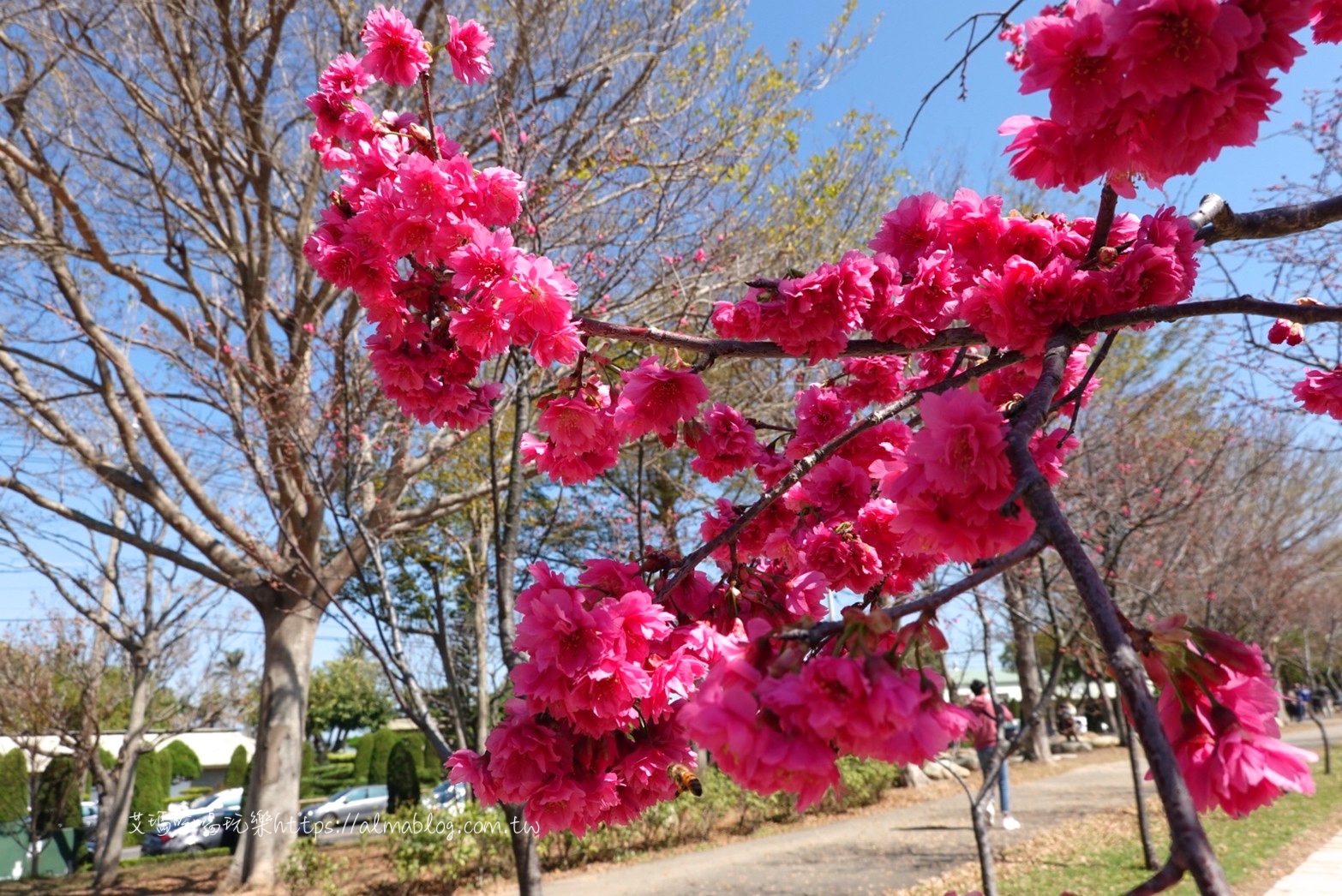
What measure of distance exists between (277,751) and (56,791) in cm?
1082

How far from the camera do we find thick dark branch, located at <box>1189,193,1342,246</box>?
61.8 inches

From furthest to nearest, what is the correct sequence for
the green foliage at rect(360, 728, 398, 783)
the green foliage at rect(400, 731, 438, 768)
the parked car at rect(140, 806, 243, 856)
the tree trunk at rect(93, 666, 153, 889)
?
the green foliage at rect(360, 728, 398, 783) → the green foliage at rect(400, 731, 438, 768) → the parked car at rect(140, 806, 243, 856) → the tree trunk at rect(93, 666, 153, 889)

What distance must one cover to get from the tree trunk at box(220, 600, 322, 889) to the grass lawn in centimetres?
673

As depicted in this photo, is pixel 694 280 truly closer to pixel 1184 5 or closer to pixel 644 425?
pixel 644 425

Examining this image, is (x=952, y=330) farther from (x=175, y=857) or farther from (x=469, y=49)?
(x=175, y=857)

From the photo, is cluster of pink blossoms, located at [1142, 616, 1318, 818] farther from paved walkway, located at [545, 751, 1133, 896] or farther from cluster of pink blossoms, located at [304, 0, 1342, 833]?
paved walkway, located at [545, 751, 1133, 896]

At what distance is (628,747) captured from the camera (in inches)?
58.7

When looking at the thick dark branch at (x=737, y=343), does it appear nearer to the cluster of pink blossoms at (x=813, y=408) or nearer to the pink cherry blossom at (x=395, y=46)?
the cluster of pink blossoms at (x=813, y=408)

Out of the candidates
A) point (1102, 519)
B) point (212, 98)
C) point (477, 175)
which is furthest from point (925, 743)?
point (1102, 519)

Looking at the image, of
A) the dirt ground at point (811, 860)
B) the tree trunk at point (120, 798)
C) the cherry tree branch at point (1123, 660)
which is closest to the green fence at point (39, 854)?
the dirt ground at point (811, 860)

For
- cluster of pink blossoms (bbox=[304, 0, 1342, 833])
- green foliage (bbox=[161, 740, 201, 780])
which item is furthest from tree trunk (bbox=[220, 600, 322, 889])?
green foliage (bbox=[161, 740, 201, 780])

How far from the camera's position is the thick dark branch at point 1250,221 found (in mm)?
1570

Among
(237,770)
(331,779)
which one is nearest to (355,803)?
(237,770)

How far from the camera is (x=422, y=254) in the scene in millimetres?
1964
